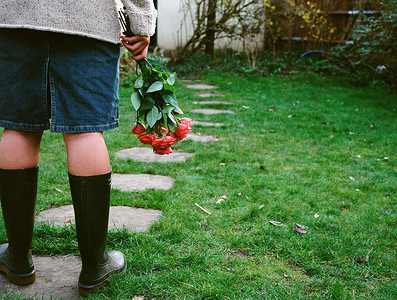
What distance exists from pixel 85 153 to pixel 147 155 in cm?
190

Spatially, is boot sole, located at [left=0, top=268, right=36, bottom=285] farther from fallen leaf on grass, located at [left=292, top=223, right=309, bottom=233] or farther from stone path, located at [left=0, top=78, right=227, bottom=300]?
fallen leaf on grass, located at [left=292, top=223, right=309, bottom=233]

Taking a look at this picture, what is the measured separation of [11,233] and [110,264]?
14.9 inches

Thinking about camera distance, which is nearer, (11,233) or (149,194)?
(11,233)

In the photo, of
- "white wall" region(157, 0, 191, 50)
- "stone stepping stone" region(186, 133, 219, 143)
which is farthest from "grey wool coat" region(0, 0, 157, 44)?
"white wall" region(157, 0, 191, 50)

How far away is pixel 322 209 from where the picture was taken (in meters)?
2.38

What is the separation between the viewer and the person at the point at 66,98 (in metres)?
1.27

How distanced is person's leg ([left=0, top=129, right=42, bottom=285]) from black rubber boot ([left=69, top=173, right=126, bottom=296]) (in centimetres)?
18

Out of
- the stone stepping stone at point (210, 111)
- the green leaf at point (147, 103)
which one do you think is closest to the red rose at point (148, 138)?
the green leaf at point (147, 103)

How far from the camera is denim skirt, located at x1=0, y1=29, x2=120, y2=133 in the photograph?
129 cm

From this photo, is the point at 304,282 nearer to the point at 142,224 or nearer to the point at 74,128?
the point at 142,224

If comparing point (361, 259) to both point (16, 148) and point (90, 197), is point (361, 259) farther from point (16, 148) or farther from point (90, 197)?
point (16, 148)

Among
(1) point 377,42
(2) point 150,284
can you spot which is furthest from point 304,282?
(1) point 377,42

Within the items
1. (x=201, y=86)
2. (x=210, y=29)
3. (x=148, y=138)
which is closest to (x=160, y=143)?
(x=148, y=138)

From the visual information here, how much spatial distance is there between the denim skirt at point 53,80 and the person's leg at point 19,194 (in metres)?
0.10
